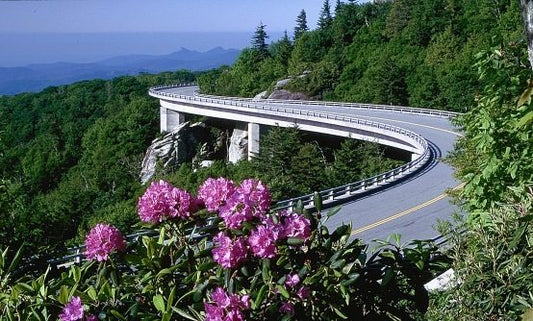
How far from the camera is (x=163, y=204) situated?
11.7 ft

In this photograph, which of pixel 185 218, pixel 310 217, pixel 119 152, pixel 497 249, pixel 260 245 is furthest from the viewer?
pixel 119 152

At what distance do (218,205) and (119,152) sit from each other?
2569 inches

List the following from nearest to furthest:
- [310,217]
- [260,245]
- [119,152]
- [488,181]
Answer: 1. [260,245]
2. [310,217]
3. [488,181]
4. [119,152]

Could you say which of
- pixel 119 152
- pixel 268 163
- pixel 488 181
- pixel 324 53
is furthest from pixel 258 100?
pixel 488 181

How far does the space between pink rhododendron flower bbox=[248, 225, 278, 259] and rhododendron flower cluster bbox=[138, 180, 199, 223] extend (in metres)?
0.63

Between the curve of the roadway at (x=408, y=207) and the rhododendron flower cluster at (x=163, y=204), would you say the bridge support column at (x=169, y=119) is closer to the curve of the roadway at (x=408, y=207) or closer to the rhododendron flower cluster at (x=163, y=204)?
the curve of the roadway at (x=408, y=207)

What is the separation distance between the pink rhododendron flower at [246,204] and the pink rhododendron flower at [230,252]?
130 millimetres

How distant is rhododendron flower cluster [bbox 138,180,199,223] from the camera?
3541 mm

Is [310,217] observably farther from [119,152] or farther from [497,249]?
[119,152]

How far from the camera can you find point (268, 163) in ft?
125

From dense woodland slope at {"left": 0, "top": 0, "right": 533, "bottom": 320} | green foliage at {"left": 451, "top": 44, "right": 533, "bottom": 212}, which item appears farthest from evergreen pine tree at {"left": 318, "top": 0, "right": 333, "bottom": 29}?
green foliage at {"left": 451, "top": 44, "right": 533, "bottom": 212}

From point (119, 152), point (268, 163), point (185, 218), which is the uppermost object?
point (185, 218)

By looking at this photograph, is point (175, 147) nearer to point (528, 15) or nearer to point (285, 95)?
point (285, 95)

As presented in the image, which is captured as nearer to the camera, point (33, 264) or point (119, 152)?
point (33, 264)
